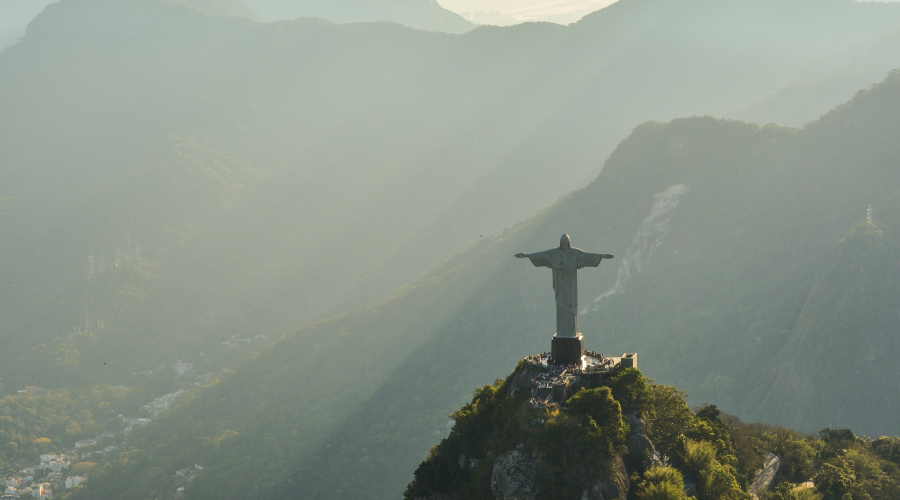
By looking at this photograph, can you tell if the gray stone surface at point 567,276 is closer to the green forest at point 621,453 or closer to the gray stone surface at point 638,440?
the green forest at point 621,453

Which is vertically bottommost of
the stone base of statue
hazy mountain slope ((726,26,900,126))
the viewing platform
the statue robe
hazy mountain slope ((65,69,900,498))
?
hazy mountain slope ((65,69,900,498))

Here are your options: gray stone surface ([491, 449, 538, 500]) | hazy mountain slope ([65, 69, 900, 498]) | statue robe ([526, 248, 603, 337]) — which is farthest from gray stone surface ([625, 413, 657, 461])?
hazy mountain slope ([65, 69, 900, 498])

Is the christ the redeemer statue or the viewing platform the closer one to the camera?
the viewing platform

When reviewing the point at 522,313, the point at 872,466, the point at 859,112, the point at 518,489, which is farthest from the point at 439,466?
the point at 859,112

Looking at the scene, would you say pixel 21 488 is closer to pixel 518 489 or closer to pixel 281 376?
pixel 281 376

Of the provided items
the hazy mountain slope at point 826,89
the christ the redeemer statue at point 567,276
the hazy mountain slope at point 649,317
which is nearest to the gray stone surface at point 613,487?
the christ the redeemer statue at point 567,276

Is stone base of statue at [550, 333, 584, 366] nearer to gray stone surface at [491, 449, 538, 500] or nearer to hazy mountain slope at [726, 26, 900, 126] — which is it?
gray stone surface at [491, 449, 538, 500]
